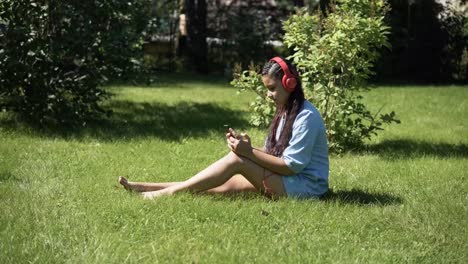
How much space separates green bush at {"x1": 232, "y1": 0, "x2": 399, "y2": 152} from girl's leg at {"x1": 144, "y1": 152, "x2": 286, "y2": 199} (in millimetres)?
2825

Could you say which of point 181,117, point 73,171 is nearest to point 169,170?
point 73,171

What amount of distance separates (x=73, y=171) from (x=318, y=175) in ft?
8.76

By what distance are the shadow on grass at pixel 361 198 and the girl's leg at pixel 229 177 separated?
52 centimetres

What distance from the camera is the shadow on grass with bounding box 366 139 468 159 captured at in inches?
308

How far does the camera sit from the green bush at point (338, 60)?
7586mm

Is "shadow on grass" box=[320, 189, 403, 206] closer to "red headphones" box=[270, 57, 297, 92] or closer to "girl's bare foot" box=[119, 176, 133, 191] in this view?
"red headphones" box=[270, 57, 297, 92]

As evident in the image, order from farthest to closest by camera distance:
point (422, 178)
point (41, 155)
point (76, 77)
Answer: point (76, 77) → point (41, 155) → point (422, 178)

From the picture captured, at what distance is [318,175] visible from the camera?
17.7ft

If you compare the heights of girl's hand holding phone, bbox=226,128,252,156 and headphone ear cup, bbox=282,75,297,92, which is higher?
headphone ear cup, bbox=282,75,297,92

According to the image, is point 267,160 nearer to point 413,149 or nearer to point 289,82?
point 289,82

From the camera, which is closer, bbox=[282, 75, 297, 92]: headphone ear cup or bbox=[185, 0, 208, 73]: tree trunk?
bbox=[282, 75, 297, 92]: headphone ear cup

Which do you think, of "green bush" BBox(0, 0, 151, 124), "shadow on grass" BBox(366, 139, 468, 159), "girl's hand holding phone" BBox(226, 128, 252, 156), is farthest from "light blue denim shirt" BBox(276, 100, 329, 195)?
"green bush" BBox(0, 0, 151, 124)

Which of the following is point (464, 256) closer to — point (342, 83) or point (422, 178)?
point (422, 178)

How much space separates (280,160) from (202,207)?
0.76 metres
